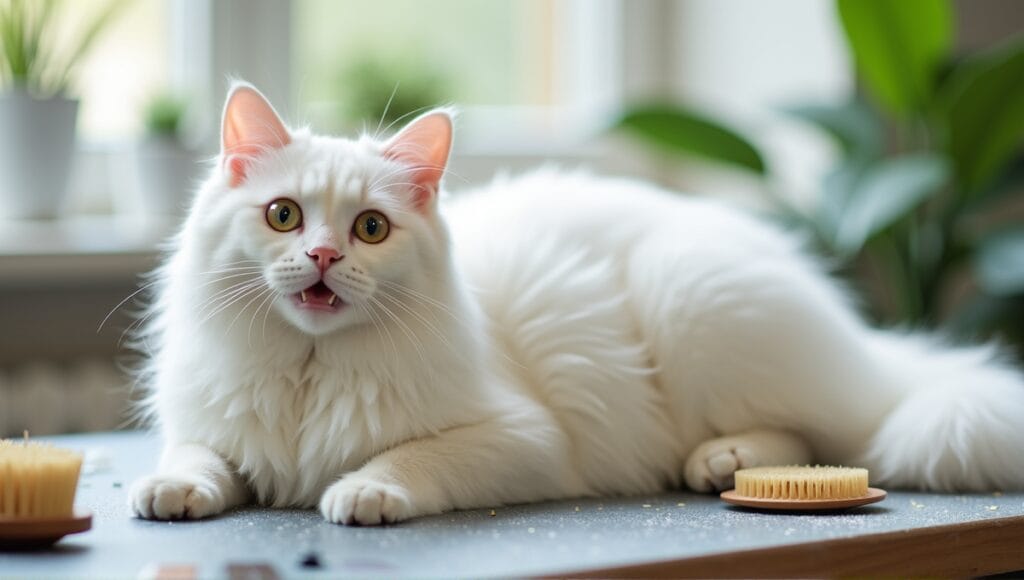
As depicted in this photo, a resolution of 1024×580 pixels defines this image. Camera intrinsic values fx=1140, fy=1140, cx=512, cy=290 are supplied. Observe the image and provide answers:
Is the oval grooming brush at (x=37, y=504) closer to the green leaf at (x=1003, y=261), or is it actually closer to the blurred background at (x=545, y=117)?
the blurred background at (x=545, y=117)

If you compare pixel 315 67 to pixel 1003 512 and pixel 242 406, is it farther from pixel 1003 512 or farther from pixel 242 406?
pixel 1003 512

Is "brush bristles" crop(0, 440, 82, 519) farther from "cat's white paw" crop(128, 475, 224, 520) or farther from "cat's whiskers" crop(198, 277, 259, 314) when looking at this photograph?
"cat's whiskers" crop(198, 277, 259, 314)

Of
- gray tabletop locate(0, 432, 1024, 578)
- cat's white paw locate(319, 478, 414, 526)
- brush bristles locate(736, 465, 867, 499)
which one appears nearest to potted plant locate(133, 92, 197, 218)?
gray tabletop locate(0, 432, 1024, 578)

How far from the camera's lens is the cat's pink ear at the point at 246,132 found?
1323 millimetres

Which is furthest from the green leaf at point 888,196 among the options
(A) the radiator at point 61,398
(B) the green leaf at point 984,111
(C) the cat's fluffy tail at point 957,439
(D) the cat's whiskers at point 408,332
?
(A) the radiator at point 61,398

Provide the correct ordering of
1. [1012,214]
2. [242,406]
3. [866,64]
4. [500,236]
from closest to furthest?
[242,406]
[500,236]
[866,64]
[1012,214]

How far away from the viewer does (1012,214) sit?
308 cm

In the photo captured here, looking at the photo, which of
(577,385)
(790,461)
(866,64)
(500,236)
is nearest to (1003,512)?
(790,461)

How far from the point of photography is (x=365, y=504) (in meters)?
1.19

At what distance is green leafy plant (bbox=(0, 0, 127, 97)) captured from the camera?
7.36 ft

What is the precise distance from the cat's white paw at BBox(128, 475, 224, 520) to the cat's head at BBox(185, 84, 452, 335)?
0.67 feet

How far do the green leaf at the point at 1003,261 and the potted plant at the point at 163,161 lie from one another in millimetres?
1623

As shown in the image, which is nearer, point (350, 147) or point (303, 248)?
point (303, 248)

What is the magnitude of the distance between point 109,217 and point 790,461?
5.85ft
